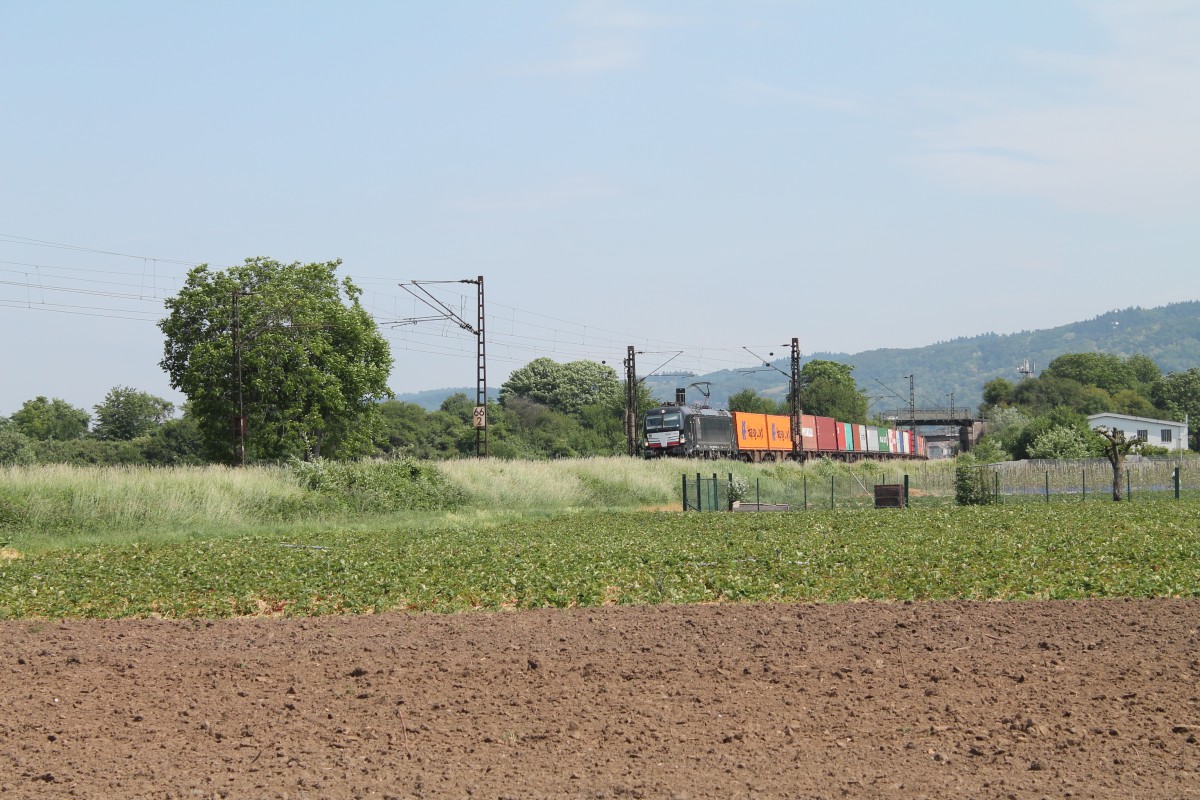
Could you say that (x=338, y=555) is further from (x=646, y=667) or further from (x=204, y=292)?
(x=204, y=292)

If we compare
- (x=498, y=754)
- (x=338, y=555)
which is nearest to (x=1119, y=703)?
(x=498, y=754)

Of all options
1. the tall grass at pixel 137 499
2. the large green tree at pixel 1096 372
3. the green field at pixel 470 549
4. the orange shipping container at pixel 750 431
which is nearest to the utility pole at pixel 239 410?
the green field at pixel 470 549

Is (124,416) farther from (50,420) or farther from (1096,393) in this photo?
(1096,393)

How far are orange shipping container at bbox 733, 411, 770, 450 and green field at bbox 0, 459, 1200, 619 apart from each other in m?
31.1

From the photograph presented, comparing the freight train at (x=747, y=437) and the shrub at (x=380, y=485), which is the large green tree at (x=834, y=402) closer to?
the freight train at (x=747, y=437)

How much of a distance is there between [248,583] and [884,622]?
988 centimetres

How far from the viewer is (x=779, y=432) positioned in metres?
75.9

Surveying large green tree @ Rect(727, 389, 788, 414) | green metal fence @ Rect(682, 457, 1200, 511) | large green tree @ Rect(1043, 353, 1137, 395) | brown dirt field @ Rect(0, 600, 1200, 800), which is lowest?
green metal fence @ Rect(682, 457, 1200, 511)

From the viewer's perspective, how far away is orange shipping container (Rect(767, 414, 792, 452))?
74206mm

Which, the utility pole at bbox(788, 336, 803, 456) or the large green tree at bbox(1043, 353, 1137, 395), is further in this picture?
the large green tree at bbox(1043, 353, 1137, 395)

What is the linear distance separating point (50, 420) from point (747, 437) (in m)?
70.7

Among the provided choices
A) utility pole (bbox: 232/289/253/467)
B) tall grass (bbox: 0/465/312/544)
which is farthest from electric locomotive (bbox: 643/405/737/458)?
tall grass (bbox: 0/465/312/544)

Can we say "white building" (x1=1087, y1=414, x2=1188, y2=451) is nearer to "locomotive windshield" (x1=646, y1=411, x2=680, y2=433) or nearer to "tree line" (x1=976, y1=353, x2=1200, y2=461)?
"tree line" (x1=976, y1=353, x2=1200, y2=461)

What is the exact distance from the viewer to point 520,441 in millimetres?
97562
